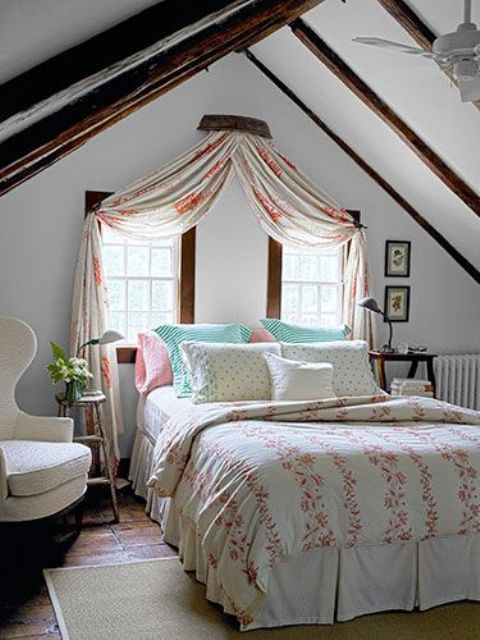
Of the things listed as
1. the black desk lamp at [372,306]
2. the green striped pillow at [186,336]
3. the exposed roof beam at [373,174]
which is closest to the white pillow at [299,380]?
the green striped pillow at [186,336]

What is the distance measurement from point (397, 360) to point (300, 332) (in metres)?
0.82

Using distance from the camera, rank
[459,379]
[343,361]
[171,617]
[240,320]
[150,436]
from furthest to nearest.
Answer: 1. [459,379]
2. [240,320]
3. [343,361]
4. [150,436]
5. [171,617]

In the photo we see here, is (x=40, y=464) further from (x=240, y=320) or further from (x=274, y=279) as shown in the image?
(x=274, y=279)

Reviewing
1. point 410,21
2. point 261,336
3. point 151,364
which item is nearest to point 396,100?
point 410,21

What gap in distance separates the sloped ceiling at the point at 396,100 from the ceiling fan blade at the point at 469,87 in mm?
528

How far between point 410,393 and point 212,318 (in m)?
1.54

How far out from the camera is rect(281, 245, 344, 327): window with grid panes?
579cm

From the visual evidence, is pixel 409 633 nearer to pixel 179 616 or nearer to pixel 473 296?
pixel 179 616

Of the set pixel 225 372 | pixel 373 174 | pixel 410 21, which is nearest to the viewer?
pixel 410 21

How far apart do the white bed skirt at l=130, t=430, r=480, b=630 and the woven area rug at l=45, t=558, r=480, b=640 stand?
0.16ft

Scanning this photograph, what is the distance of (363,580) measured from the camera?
3.34 m

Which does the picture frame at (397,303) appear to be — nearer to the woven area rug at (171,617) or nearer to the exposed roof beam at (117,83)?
the exposed roof beam at (117,83)

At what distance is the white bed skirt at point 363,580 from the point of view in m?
3.23

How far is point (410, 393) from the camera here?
18.1 feet
